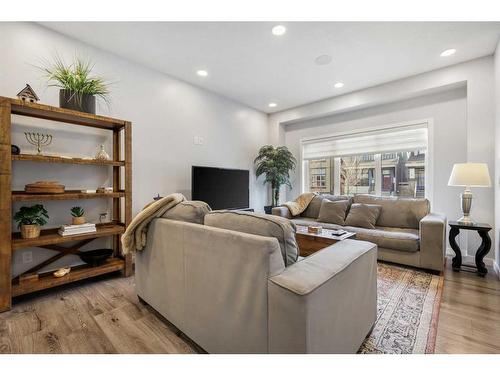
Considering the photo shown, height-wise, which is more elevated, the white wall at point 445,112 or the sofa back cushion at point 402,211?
the white wall at point 445,112

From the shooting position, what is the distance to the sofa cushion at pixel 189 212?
156cm

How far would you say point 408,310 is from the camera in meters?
1.82

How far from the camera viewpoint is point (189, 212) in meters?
1.57

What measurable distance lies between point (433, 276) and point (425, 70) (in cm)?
269

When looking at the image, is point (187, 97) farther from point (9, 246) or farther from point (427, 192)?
point (427, 192)

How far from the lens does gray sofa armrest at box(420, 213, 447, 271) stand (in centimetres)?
253

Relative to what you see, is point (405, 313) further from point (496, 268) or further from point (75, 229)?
point (75, 229)

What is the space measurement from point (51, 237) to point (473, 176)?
14.0ft

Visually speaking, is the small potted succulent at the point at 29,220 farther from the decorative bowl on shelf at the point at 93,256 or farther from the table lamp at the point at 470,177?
the table lamp at the point at 470,177

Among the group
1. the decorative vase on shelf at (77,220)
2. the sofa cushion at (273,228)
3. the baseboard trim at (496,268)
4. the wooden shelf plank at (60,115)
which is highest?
the wooden shelf plank at (60,115)

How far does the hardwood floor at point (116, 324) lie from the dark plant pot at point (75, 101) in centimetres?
174

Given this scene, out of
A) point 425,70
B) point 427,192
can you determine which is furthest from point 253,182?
point 425,70

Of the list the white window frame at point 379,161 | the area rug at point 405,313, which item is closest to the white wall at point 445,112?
the white window frame at point 379,161

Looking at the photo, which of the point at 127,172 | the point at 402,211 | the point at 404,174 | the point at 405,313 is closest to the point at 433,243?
the point at 402,211
